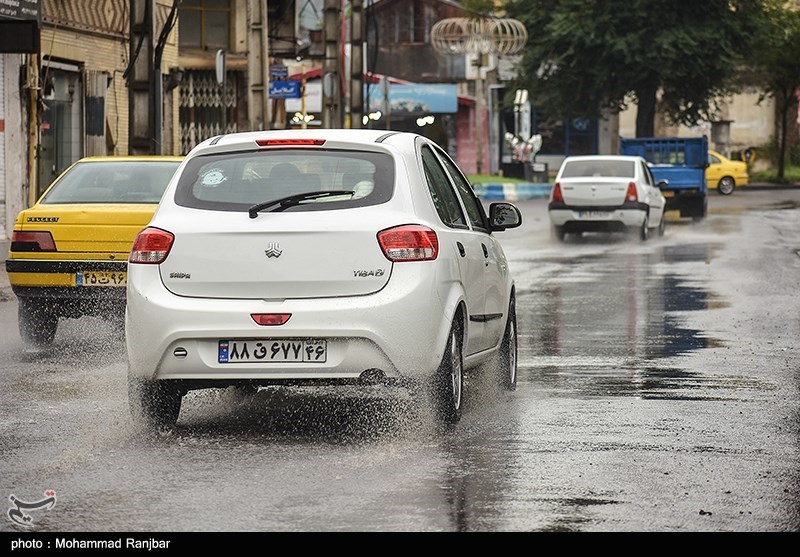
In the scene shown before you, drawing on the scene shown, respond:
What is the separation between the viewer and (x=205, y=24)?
4275cm

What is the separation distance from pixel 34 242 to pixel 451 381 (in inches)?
216

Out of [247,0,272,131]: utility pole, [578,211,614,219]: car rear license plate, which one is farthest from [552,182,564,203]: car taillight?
[247,0,272,131]: utility pole

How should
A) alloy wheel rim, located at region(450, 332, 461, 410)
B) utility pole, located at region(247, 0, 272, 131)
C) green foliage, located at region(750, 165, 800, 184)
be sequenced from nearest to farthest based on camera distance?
1. alloy wheel rim, located at region(450, 332, 461, 410)
2. utility pole, located at region(247, 0, 272, 131)
3. green foliage, located at region(750, 165, 800, 184)

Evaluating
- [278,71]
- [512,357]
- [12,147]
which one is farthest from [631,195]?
[512,357]

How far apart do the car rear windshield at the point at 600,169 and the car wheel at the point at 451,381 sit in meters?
21.8

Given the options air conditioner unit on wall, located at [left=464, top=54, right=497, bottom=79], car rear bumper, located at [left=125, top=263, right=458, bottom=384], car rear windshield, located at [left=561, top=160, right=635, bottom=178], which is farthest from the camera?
air conditioner unit on wall, located at [left=464, top=54, right=497, bottom=79]

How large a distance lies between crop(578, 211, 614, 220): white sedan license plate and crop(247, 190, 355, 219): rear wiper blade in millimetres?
21364

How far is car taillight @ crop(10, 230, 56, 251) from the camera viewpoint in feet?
42.7

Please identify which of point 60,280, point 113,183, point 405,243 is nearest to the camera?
point 405,243

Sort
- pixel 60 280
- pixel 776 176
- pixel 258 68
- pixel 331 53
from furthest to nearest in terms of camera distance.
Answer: pixel 776 176 < pixel 331 53 < pixel 258 68 < pixel 60 280

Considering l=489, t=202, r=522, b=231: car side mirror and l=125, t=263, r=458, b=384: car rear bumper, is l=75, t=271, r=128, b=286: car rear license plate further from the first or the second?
l=125, t=263, r=458, b=384: car rear bumper

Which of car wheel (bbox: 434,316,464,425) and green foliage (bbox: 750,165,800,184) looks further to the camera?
green foliage (bbox: 750,165,800,184)

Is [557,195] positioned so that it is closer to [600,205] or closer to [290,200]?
[600,205]
